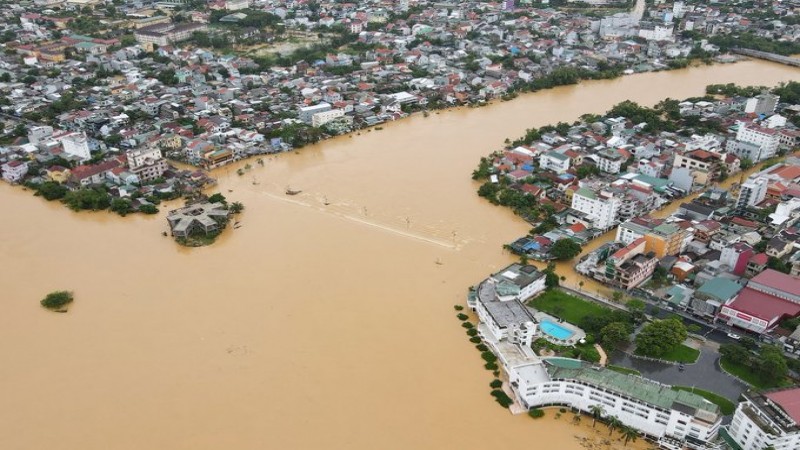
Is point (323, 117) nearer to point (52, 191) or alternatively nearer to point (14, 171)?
point (52, 191)

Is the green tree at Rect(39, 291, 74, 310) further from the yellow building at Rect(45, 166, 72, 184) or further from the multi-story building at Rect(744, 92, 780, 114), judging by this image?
the multi-story building at Rect(744, 92, 780, 114)

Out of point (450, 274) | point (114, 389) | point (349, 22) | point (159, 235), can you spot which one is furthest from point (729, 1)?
point (114, 389)

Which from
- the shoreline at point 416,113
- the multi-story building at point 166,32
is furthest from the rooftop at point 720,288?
the multi-story building at point 166,32

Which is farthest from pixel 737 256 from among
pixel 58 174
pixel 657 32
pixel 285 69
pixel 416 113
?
pixel 657 32

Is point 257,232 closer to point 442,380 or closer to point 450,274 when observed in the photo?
point 450,274

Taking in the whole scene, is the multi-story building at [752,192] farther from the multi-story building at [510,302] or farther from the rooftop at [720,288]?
the multi-story building at [510,302]

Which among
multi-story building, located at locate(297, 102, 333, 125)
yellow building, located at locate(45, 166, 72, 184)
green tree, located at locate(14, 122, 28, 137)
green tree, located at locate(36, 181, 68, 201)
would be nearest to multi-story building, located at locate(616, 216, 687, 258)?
multi-story building, located at locate(297, 102, 333, 125)

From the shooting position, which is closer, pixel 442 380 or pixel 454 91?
pixel 442 380
